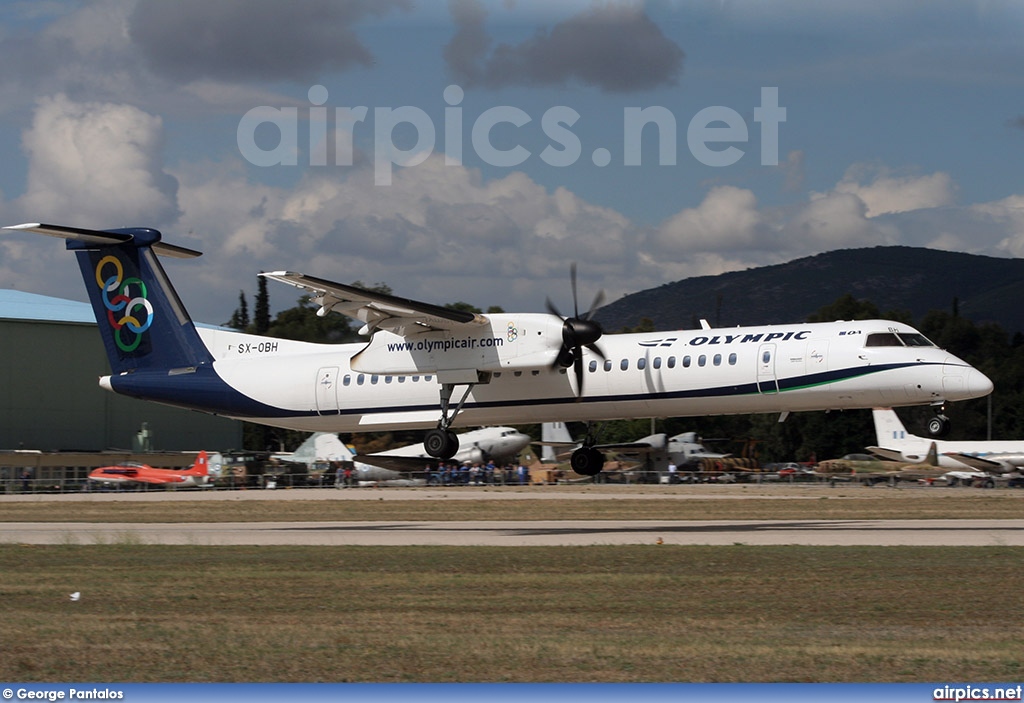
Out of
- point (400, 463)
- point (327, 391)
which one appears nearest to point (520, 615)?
point (327, 391)

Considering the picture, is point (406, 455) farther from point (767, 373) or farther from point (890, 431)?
point (767, 373)

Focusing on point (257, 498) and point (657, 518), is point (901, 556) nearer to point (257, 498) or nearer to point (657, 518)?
point (657, 518)

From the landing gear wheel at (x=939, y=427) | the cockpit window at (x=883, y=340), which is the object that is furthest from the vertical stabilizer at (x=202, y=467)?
the landing gear wheel at (x=939, y=427)

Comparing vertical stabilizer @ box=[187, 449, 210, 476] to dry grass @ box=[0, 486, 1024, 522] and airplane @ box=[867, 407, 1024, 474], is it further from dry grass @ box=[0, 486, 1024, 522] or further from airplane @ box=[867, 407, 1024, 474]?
airplane @ box=[867, 407, 1024, 474]

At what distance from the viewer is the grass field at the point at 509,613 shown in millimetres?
11320

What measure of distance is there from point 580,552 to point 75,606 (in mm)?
9530

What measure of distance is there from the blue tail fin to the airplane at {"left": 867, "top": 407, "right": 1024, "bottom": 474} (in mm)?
35608

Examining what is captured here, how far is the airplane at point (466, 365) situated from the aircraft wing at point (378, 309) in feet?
0.14

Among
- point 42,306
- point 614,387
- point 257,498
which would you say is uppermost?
point 42,306

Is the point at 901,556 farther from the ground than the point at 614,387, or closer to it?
closer to it

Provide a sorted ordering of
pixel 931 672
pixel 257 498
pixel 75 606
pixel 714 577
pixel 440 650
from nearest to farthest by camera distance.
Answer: pixel 931 672 → pixel 440 650 → pixel 75 606 → pixel 714 577 → pixel 257 498

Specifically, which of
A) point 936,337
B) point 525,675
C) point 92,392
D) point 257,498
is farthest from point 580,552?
point 936,337

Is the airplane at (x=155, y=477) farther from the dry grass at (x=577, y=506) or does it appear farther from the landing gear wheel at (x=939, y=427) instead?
the landing gear wheel at (x=939, y=427)

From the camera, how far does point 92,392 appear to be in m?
74.2
